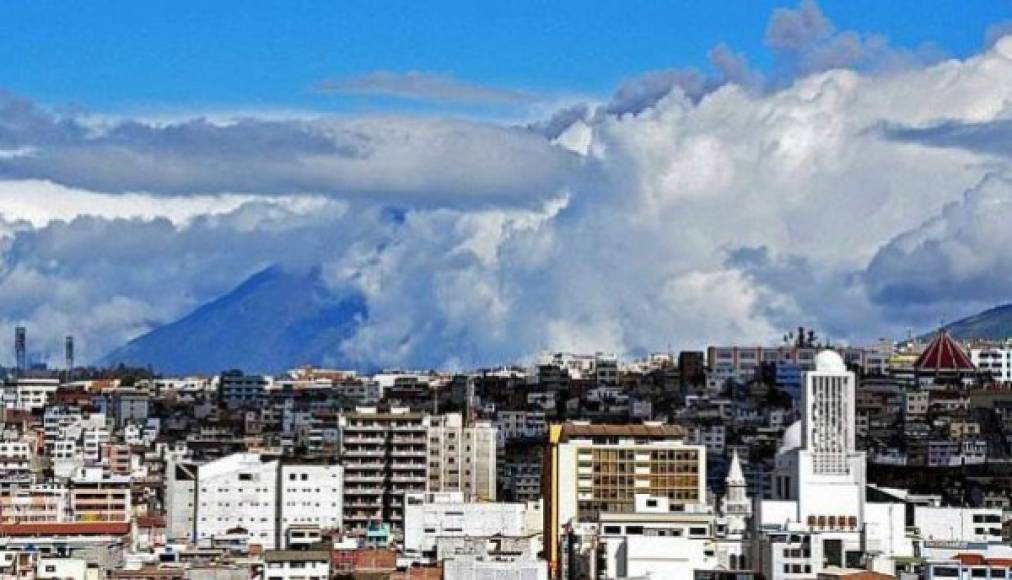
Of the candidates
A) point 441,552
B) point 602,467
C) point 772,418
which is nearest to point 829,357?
point 602,467

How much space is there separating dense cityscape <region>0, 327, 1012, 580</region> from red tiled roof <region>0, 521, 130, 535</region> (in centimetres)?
15

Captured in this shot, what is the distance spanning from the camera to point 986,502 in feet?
283

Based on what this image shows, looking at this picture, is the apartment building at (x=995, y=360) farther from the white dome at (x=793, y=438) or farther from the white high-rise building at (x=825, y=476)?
the white high-rise building at (x=825, y=476)

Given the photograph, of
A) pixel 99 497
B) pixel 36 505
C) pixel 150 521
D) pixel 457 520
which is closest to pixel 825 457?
pixel 457 520

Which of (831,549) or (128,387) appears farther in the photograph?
(128,387)

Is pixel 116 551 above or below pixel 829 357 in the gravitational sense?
below

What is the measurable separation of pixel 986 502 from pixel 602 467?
61.0 ft

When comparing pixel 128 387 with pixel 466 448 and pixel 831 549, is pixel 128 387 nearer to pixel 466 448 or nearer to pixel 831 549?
pixel 466 448

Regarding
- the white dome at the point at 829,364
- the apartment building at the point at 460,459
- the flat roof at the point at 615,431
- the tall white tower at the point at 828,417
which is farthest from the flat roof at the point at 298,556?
the apartment building at the point at 460,459

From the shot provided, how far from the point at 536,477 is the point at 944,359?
4298 cm

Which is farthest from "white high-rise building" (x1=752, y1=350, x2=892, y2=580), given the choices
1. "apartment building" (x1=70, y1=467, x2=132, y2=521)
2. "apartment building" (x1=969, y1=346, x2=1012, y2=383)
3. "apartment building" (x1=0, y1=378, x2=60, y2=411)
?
"apartment building" (x1=969, y1=346, x2=1012, y2=383)

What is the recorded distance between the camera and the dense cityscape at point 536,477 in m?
61.4

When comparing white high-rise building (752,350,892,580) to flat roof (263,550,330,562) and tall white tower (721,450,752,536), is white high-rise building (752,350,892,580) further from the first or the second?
flat roof (263,550,330,562)

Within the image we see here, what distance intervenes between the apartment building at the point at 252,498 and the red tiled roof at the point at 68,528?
5968mm
